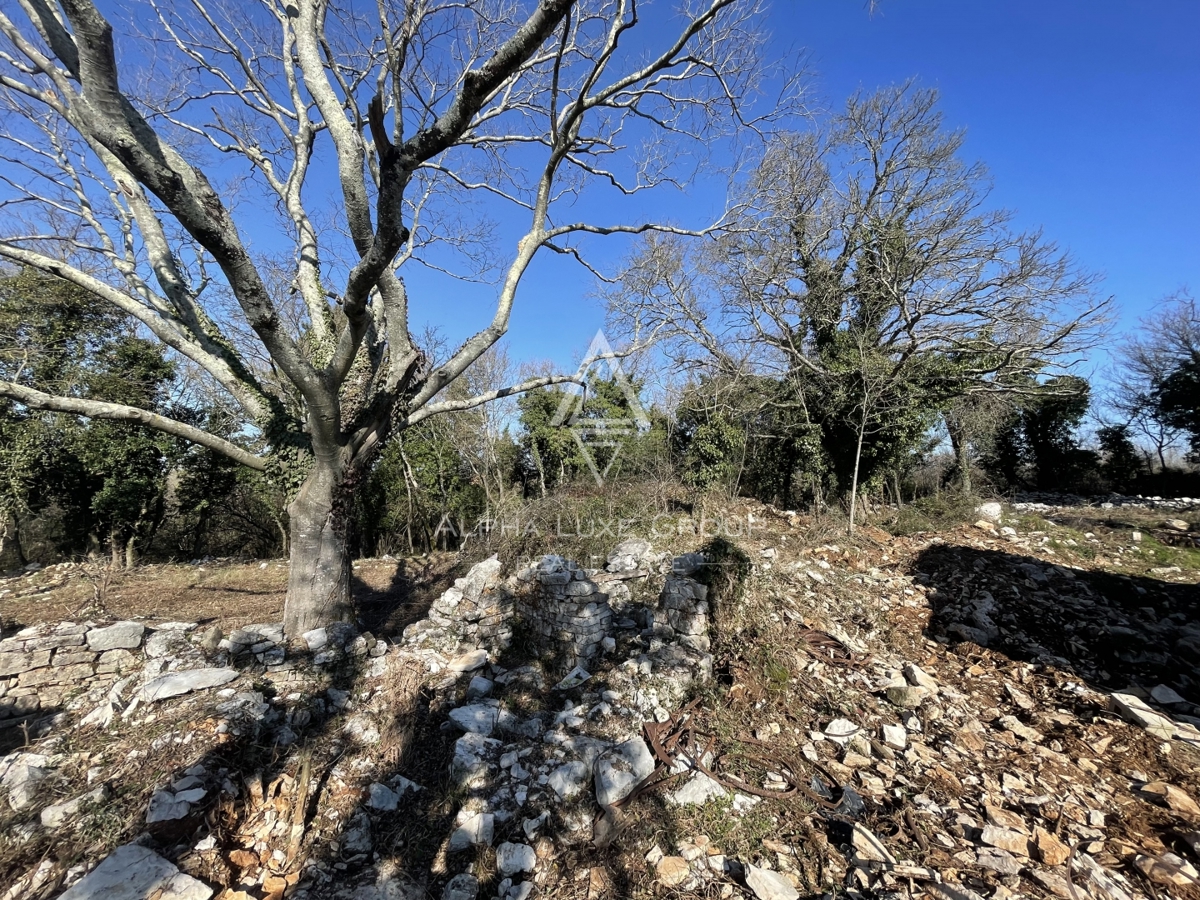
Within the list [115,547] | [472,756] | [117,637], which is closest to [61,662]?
[117,637]

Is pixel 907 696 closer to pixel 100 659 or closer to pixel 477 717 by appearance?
pixel 477 717

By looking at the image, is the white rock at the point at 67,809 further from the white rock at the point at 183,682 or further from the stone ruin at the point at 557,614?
A: the stone ruin at the point at 557,614

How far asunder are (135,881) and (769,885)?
2784 millimetres

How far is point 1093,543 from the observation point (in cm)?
683

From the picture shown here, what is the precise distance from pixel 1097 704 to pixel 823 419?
732 centimetres

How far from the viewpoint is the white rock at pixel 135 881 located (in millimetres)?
1919

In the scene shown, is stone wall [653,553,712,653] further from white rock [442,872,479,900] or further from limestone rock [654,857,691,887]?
white rock [442,872,479,900]

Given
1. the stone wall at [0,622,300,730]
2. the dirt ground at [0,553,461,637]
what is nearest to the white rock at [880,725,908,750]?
the stone wall at [0,622,300,730]

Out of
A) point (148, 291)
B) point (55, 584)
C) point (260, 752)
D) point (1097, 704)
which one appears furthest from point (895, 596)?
point (55, 584)

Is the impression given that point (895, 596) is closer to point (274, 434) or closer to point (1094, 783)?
point (1094, 783)

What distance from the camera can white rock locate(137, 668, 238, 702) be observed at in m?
3.06

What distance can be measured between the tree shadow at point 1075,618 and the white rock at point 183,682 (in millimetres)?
6280

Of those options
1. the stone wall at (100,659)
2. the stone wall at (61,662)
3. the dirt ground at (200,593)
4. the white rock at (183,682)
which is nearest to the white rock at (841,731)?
the stone wall at (100,659)

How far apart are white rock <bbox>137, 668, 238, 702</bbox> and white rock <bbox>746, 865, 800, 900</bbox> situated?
11.8ft
